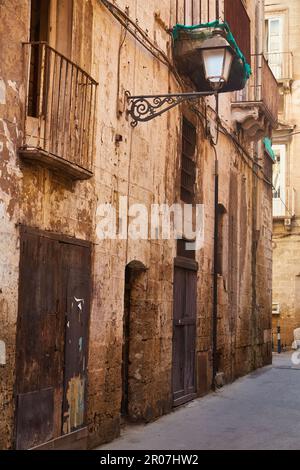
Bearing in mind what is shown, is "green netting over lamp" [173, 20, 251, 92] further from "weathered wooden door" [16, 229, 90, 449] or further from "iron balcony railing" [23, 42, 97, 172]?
"weathered wooden door" [16, 229, 90, 449]

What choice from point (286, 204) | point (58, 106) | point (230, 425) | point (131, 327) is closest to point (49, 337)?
point (58, 106)

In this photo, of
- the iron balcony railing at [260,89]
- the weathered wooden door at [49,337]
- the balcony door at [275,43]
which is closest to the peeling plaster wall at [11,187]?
the weathered wooden door at [49,337]

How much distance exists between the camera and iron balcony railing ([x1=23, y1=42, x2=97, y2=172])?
6.52 m

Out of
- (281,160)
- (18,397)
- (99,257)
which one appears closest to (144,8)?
(99,257)

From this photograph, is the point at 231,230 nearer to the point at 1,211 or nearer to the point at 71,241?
the point at 71,241

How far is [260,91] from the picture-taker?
611 inches

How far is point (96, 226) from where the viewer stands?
8.09 m

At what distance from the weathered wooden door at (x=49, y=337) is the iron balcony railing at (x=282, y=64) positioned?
1909cm

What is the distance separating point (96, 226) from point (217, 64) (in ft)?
8.10

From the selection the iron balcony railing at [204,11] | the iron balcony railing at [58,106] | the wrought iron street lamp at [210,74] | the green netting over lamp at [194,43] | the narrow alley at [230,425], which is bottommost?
the narrow alley at [230,425]

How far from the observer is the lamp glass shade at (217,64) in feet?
28.7

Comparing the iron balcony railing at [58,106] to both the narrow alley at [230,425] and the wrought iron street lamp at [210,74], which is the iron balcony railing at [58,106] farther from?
the narrow alley at [230,425]

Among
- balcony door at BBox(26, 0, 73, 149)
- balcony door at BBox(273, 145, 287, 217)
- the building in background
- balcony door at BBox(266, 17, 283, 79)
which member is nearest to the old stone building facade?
balcony door at BBox(26, 0, 73, 149)

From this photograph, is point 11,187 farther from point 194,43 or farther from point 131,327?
point 194,43
